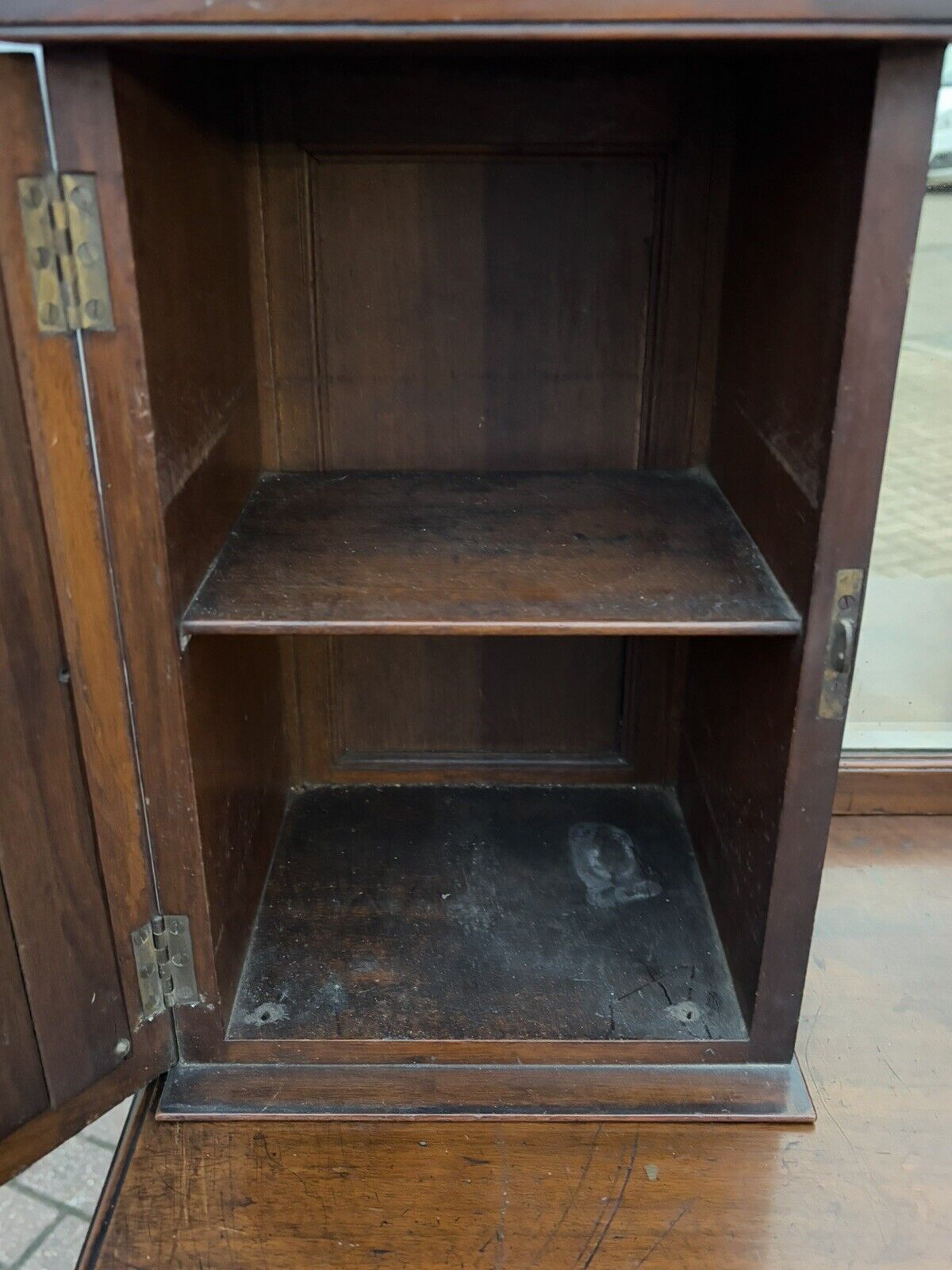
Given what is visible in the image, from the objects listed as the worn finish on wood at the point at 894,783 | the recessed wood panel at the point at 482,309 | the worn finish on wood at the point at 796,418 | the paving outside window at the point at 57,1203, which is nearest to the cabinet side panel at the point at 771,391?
the worn finish on wood at the point at 796,418

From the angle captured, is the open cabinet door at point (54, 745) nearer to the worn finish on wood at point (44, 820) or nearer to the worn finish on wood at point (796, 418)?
the worn finish on wood at point (44, 820)

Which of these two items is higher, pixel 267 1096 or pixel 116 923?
pixel 116 923


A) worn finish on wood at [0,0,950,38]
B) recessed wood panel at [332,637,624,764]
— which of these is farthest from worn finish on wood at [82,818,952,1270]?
worn finish on wood at [0,0,950,38]

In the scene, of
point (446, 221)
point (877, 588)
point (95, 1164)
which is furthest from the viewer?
point (95, 1164)

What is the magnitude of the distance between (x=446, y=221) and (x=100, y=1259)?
1.15m

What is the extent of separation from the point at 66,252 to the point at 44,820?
490 millimetres

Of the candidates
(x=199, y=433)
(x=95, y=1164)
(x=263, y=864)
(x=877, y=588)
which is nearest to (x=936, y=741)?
(x=877, y=588)

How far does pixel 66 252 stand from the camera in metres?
0.84

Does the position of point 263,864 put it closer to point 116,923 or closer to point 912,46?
point 116,923

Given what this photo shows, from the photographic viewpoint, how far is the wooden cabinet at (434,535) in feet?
2.84

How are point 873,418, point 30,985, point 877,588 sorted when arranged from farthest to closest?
point 877,588 < point 30,985 < point 873,418

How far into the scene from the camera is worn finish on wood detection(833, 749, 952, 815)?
1631 millimetres

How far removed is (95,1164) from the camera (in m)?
1.89

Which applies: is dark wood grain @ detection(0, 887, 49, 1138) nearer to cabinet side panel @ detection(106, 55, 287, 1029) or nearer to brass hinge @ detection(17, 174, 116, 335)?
cabinet side panel @ detection(106, 55, 287, 1029)
